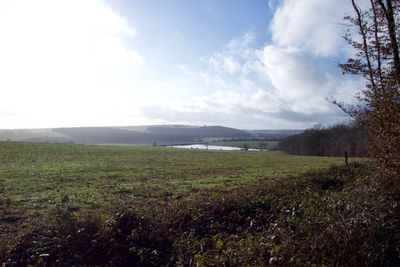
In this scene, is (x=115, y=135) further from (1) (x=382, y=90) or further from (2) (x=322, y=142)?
(1) (x=382, y=90)

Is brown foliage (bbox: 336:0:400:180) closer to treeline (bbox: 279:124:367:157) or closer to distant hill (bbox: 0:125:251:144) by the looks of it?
treeline (bbox: 279:124:367:157)

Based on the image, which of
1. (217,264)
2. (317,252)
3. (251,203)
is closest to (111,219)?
(217,264)

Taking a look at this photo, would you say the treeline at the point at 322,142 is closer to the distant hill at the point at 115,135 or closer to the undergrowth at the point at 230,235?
the distant hill at the point at 115,135

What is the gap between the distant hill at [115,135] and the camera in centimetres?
12378

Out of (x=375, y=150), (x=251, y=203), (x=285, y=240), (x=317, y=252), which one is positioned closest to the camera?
(x=317, y=252)

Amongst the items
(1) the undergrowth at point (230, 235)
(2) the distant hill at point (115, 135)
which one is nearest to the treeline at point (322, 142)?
(2) the distant hill at point (115, 135)

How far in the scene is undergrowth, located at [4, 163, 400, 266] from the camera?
534 centimetres

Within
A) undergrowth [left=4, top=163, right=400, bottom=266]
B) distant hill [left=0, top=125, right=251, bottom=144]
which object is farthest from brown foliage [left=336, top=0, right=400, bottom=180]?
distant hill [left=0, top=125, right=251, bottom=144]

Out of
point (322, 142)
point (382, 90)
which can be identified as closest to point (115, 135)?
point (322, 142)

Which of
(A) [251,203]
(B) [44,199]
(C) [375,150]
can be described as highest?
(C) [375,150]

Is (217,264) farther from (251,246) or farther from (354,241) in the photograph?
(354,241)

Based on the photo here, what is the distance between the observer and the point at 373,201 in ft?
23.2

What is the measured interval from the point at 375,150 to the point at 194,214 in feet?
18.9

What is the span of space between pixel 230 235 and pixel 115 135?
137583 mm
